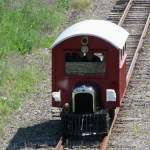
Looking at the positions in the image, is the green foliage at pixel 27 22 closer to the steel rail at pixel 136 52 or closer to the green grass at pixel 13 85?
the green grass at pixel 13 85

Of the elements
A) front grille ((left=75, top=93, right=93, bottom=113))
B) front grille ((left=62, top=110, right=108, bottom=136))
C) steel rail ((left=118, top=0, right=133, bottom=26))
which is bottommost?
front grille ((left=62, top=110, right=108, bottom=136))

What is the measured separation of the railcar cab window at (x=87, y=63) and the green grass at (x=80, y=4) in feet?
39.0

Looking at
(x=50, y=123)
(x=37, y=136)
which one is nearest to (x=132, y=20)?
(x=50, y=123)

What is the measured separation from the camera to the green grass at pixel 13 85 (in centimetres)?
1866

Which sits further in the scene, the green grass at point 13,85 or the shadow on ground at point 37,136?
the green grass at point 13,85

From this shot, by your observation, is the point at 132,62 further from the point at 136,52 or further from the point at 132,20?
the point at 132,20

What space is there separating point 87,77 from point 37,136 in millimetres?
1825

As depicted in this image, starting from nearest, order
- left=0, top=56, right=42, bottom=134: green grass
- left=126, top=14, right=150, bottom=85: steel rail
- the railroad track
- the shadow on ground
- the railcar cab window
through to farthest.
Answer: the shadow on ground < the railcar cab window < left=0, top=56, right=42, bottom=134: green grass < left=126, top=14, right=150, bottom=85: steel rail < the railroad track

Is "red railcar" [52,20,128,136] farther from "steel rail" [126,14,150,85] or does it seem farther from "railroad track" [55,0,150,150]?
"railroad track" [55,0,150,150]

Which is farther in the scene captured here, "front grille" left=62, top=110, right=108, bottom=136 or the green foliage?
the green foliage

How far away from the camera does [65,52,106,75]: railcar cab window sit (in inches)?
658

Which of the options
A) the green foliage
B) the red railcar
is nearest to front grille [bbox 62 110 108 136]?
the red railcar

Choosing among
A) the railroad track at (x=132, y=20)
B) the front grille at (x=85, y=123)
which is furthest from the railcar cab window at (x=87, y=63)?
the railroad track at (x=132, y=20)

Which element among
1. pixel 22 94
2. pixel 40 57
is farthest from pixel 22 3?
pixel 22 94
